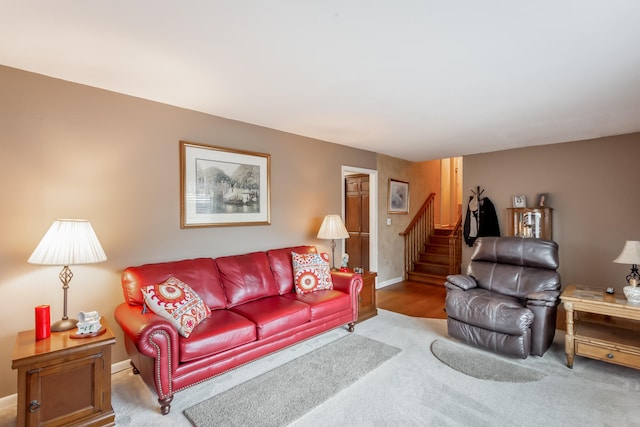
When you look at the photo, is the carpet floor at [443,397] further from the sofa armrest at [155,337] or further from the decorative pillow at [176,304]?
the decorative pillow at [176,304]

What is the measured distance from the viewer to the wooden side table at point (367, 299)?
3.83 meters

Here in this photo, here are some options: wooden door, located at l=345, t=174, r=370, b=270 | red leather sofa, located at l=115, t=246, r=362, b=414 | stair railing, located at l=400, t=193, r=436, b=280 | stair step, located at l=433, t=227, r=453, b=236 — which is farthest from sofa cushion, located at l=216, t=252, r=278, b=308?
stair step, located at l=433, t=227, r=453, b=236

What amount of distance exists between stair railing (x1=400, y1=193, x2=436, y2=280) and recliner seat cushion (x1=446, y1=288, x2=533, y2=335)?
9.50 feet

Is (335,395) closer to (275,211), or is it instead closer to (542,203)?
(275,211)

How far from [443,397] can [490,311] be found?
1.05 metres

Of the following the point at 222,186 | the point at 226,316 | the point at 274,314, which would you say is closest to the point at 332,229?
the point at 222,186

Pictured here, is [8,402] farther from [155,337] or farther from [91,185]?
[91,185]

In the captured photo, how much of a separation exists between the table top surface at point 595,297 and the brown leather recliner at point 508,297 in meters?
0.12

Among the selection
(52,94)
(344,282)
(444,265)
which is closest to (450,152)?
(444,265)

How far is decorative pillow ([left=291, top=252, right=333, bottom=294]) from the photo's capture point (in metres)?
3.47

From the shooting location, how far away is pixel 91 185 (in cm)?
260

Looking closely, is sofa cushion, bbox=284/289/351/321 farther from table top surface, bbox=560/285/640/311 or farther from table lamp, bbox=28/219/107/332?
table top surface, bbox=560/285/640/311

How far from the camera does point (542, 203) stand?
4727mm

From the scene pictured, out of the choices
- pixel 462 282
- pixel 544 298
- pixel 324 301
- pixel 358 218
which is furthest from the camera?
pixel 358 218
